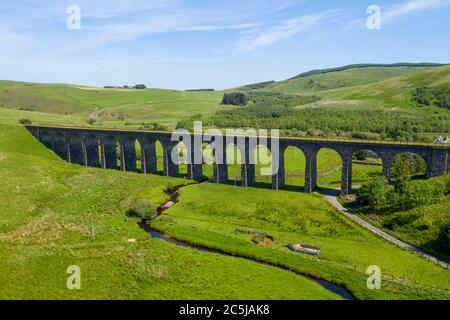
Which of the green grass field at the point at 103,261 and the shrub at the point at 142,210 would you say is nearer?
the green grass field at the point at 103,261

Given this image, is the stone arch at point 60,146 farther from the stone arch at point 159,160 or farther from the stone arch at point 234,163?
the stone arch at point 234,163

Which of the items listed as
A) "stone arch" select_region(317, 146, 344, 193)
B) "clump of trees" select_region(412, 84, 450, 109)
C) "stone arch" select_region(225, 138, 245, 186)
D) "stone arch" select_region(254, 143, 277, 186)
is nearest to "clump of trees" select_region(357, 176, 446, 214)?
"stone arch" select_region(317, 146, 344, 193)

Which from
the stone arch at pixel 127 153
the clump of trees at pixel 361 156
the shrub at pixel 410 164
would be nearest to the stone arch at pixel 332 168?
the clump of trees at pixel 361 156

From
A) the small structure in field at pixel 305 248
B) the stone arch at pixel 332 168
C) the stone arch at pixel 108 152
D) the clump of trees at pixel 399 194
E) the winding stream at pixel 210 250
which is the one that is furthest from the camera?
the stone arch at pixel 108 152

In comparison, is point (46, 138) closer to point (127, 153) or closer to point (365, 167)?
point (127, 153)

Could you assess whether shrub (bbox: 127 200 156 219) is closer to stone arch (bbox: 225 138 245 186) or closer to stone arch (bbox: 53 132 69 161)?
stone arch (bbox: 225 138 245 186)

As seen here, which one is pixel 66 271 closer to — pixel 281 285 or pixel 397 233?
pixel 281 285
